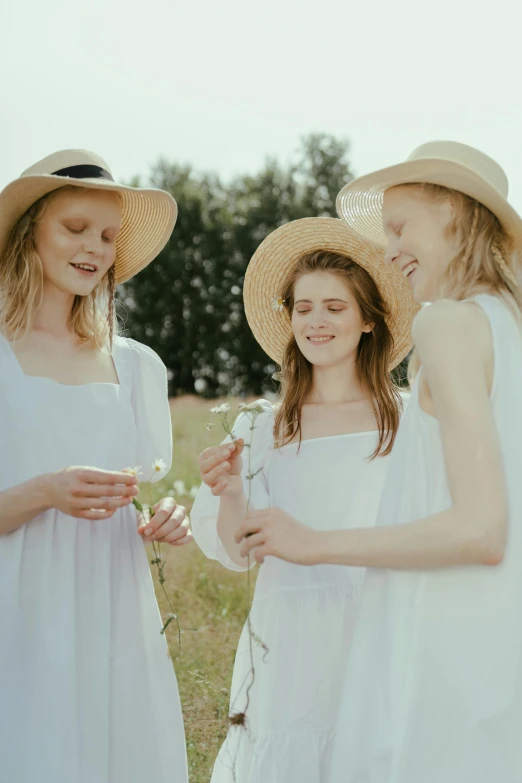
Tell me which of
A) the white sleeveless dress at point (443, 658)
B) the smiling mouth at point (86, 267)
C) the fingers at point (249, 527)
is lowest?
the white sleeveless dress at point (443, 658)

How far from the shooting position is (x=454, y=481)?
7.07 ft

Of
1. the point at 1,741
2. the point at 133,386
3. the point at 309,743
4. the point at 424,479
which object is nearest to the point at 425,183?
the point at 424,479

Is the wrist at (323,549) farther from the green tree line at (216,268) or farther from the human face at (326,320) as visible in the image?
the green tree line at (216,268)

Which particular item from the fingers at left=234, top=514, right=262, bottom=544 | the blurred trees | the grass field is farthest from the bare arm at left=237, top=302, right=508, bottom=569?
the blurred trees

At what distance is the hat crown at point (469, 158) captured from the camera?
2637 millimetres

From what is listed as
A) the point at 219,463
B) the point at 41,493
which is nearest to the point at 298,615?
the point at 219,463

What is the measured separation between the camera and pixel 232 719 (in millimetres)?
2775

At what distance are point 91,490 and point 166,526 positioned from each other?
1.31 feet

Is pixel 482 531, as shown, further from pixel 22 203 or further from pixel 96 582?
pixel 22 203

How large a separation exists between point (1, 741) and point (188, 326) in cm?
2816

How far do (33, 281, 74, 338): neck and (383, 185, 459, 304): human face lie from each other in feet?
4.22

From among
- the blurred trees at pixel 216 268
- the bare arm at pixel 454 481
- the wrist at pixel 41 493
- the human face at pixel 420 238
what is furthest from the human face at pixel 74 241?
the blurred trees at pixel 216 268

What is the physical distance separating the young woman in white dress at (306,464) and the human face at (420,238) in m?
0.78

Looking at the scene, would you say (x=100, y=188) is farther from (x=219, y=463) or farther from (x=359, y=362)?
(x=359, y=362)
